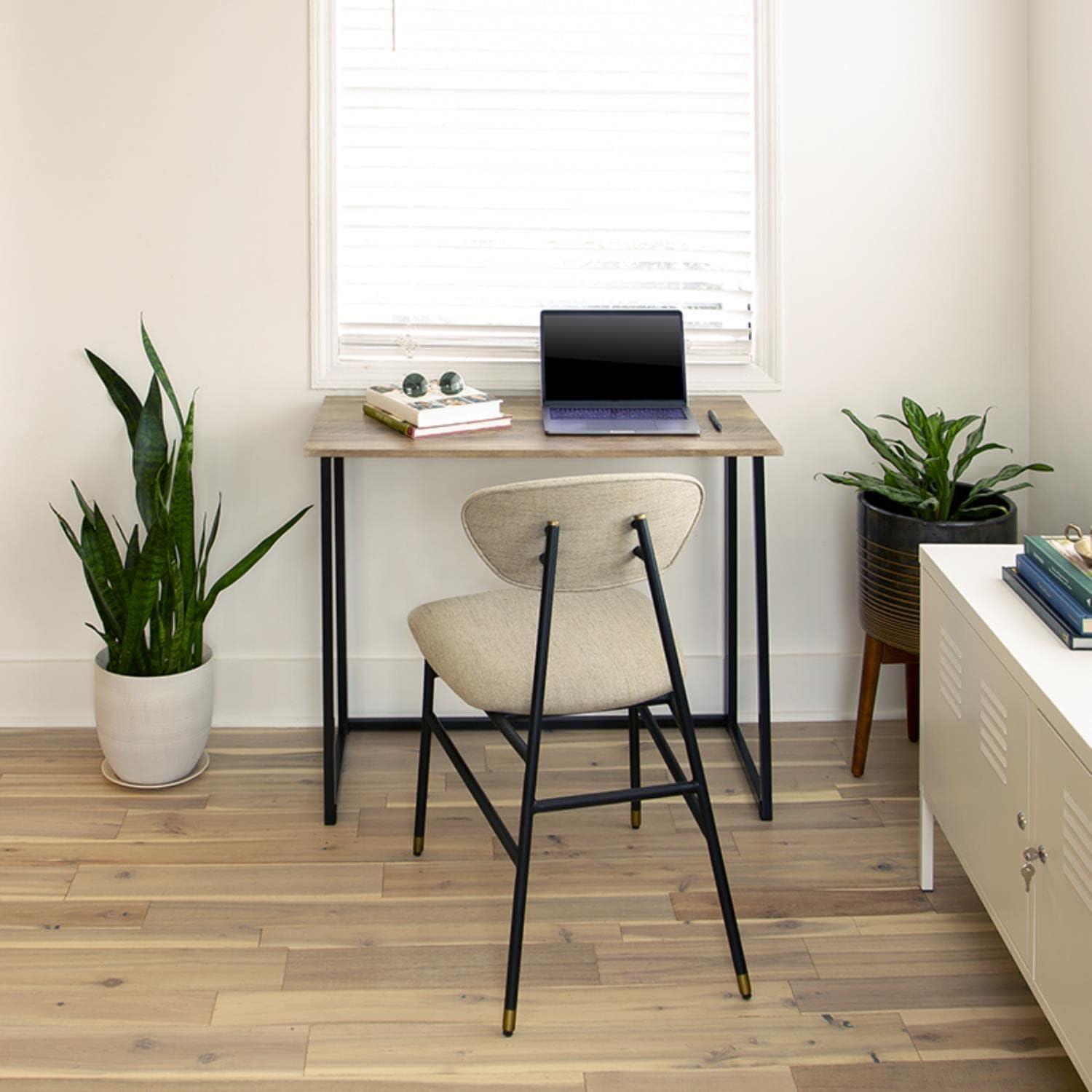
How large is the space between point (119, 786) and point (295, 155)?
140 centimetres

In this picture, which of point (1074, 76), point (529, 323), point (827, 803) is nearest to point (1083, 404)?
point (1074, 76)

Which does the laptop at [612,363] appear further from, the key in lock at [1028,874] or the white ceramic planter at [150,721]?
the key in lock at [1028,874]

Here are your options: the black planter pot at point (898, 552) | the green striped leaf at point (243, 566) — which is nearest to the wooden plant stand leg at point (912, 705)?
the black planter pot at point (898, 552)

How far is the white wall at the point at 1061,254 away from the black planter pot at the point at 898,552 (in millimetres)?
184

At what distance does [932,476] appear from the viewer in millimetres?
3021

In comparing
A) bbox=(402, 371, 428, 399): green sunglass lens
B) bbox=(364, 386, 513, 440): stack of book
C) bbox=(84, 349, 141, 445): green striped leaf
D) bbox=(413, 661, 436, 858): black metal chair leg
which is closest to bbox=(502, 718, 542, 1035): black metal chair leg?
bbox=(413, 661, 436, 858): black metal chair leg

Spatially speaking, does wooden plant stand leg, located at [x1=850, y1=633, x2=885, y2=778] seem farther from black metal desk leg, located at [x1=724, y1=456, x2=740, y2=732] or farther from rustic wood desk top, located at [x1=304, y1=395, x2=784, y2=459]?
rustic wood desk top, located at [x1=304, y1=395, x2=784, y2=459]

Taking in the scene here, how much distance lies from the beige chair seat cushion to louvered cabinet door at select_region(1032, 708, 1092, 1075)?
Result: 658 mm

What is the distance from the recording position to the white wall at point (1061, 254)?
2.99 m

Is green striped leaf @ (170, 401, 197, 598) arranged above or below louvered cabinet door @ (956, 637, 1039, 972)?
above

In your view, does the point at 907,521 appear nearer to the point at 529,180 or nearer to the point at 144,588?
the point at 529,180

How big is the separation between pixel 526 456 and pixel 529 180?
764 mm

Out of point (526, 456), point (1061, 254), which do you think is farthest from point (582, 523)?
point (1061, 254)

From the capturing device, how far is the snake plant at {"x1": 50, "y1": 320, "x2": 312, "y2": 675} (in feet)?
9.80
